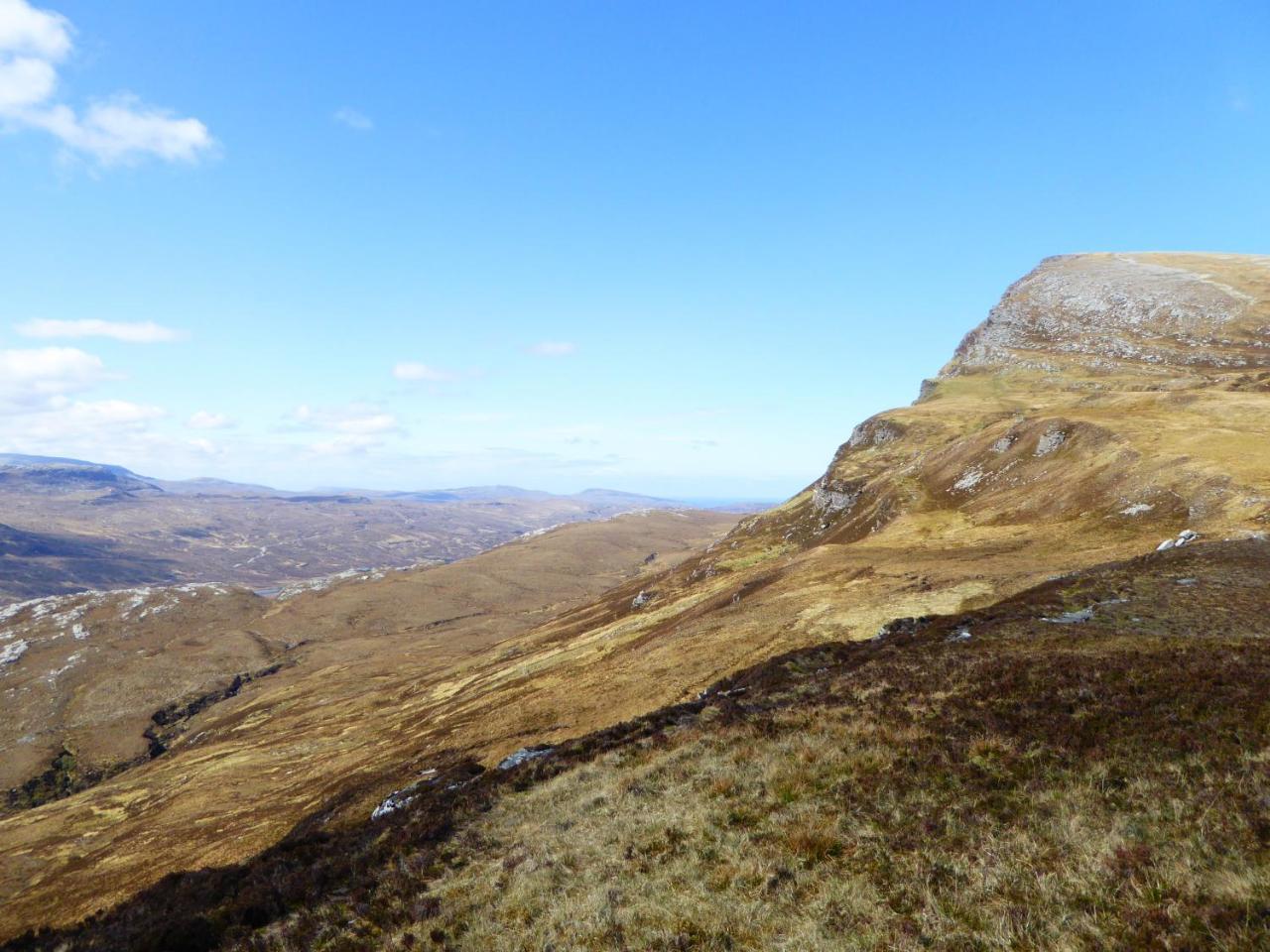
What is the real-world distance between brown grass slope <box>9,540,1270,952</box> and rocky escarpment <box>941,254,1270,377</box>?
154951mm

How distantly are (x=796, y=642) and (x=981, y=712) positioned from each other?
23.5 meters

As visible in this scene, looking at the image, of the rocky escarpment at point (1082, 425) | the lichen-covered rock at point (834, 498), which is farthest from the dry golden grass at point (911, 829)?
the lichen-covered rock at point (834, 498)

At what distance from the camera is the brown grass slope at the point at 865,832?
1036 centimetres

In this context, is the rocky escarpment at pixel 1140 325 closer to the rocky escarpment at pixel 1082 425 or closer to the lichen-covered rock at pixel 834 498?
the rocky escarpment at pixel 1082 425

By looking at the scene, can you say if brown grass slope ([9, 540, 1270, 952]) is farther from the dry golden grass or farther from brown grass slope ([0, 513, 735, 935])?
brown grass slope ([0, 513, 735, 935])

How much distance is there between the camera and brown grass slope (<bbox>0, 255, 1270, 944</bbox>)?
4506 cm

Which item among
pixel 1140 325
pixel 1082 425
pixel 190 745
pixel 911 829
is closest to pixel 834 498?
pixel 1082 425

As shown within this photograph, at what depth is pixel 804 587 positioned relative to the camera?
2402 inches

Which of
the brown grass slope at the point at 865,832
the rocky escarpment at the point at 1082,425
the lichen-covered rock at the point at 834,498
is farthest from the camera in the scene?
the lichen-covered rock at the point at 834,498

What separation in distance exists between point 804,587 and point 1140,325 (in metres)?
166

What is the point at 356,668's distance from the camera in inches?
6156

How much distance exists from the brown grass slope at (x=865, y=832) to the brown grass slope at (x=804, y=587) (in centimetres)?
1535

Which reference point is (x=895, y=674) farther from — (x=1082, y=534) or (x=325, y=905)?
(x=1082, y=534)

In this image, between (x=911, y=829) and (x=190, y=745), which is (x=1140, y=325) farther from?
(x=190, y=745)
